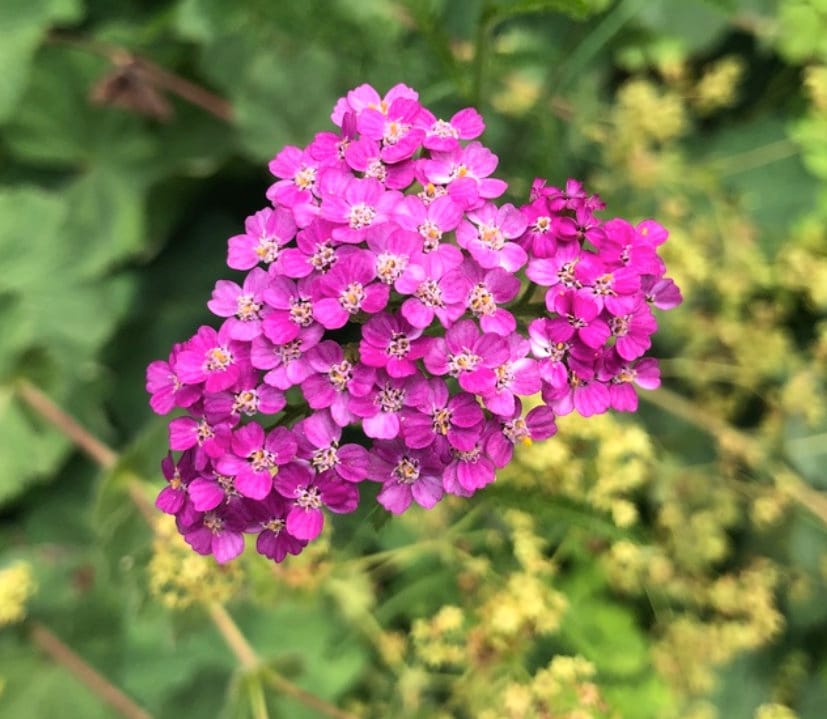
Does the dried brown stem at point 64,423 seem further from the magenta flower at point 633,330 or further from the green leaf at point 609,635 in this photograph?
the magenta flower at point 633,330

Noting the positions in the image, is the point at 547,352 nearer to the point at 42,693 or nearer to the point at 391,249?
the point at 391,249

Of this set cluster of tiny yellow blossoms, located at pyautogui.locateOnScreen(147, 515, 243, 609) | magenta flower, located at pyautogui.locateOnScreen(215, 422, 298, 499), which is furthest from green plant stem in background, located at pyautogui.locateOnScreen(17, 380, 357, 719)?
magenta flower, located at pyautogui.locateOnScreen(215, 422, 298, 499)

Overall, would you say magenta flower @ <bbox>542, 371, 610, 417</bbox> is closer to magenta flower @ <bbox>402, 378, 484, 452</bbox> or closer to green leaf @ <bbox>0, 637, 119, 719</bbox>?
magenta flower @ <bbox>402, 378, 484, 452</bbox>

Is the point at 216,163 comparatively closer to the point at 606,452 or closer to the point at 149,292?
the point at 149,292

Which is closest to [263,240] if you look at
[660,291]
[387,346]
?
[387,346]

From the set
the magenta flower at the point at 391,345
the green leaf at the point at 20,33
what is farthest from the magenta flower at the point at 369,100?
the green leaf at the point at 20,33

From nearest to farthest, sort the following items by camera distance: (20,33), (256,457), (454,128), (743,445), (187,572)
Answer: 1. (256,457)
2. (454,128)
3. (187,572)
4. (743,445)
5. (20,33)

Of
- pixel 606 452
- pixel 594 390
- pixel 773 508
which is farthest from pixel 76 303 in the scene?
pixel 773 508

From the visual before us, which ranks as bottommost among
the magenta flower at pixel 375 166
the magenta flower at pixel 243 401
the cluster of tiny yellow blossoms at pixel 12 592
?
the cluster of tiny yellow blossoms at pixel 12 592
